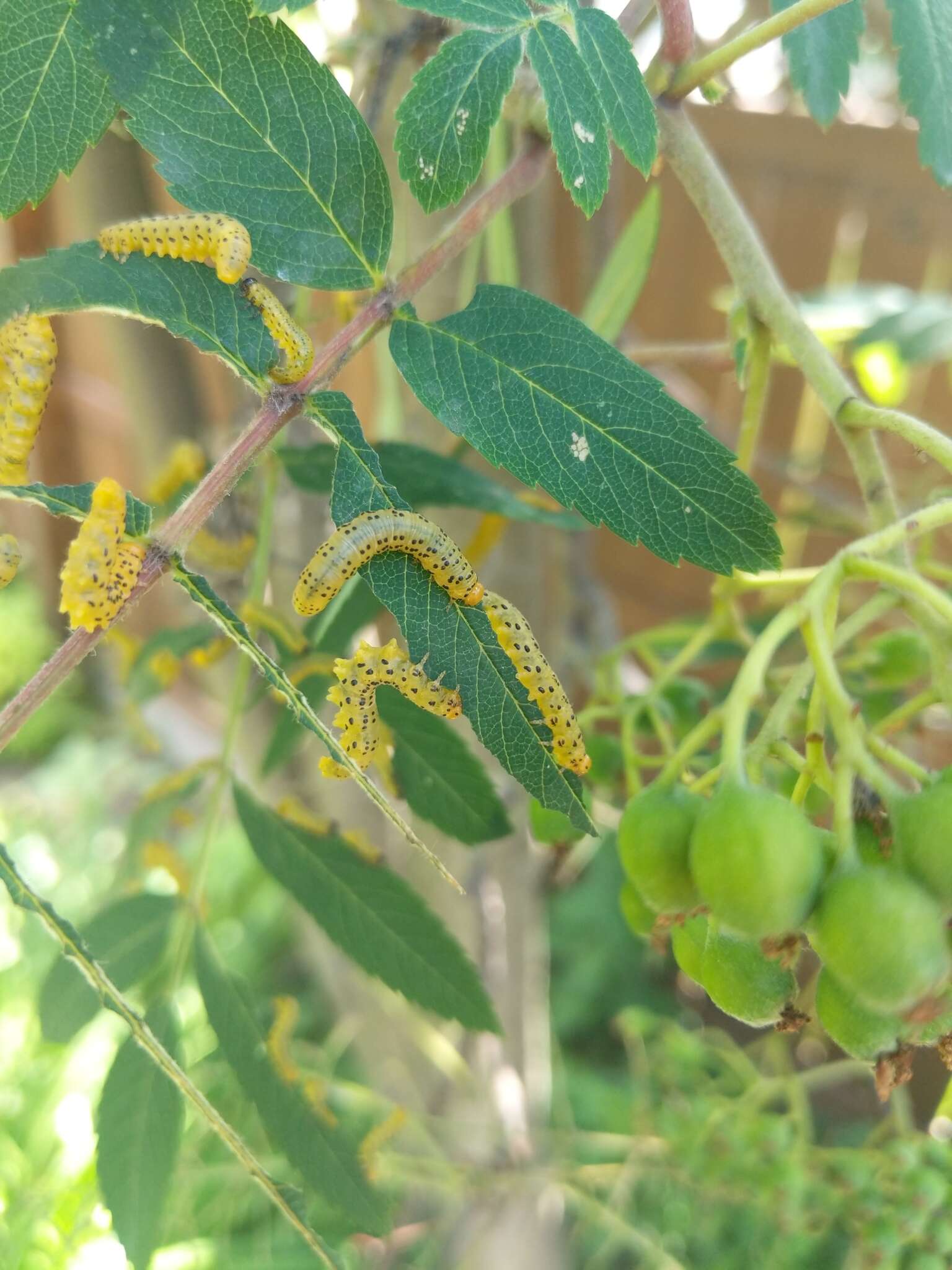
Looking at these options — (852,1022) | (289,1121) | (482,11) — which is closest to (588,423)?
(482,11)

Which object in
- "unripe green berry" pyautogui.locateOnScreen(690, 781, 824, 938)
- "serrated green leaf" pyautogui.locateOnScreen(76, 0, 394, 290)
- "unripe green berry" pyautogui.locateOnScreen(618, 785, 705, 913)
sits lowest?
"unripe green berry" pyautogui.locateOnScreen(618, 785, 705, 913)

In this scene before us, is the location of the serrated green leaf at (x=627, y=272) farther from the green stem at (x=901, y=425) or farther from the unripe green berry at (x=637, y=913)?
the unripe green berry at (x=637, y=913)

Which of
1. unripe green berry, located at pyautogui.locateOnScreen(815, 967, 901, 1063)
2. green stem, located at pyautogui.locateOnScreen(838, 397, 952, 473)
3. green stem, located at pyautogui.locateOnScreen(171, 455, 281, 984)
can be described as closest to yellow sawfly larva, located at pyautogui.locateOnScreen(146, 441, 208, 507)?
green stem, located at pyautogui.locateOnScreen(171, 455, 281, 984)

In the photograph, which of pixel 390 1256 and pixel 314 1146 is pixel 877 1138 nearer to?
pixel 314 1146

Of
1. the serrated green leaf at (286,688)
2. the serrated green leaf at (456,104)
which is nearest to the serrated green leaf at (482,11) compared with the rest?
the serrated green leaf at (456,104)

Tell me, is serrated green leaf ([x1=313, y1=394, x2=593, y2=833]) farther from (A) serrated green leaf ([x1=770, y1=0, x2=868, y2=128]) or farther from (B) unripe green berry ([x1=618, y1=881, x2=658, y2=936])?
(A) serrated green leaf ([x1=770, y1=0, x2=868, y2=128])

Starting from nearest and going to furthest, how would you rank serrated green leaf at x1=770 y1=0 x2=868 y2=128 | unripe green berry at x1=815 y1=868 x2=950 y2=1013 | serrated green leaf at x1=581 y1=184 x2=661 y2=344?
unripe green berry at x1=815 y1=868 x2=950 y2=1013 < serrated green leaf at x1=770 y1=0 x2=868 y2=128 < serrated green leaf at x1=581 y1=184 x2=661 y2=344

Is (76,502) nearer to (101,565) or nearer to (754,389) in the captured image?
(101,565)
